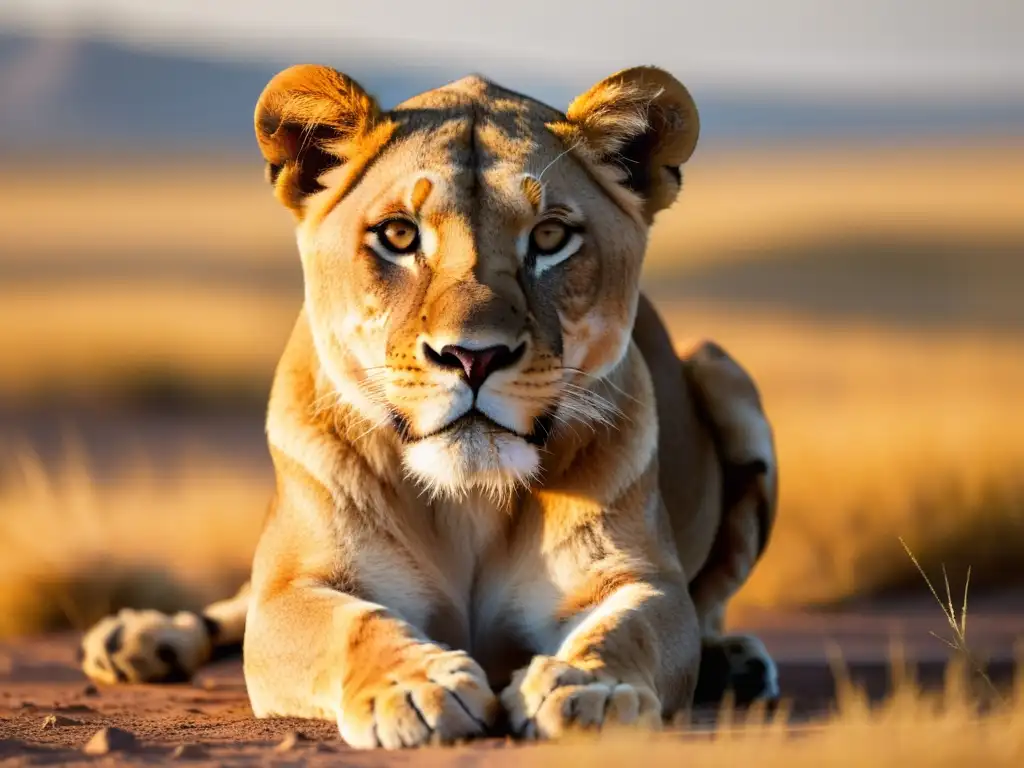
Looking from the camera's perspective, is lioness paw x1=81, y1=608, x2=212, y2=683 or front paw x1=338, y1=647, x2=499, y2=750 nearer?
front paw x1=338, y1=647, x2=499, y2=750

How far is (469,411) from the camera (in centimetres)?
422

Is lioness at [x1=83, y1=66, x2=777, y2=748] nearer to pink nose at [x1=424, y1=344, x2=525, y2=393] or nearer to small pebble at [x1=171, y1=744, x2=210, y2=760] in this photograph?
pink nose at [x1=424, y1=344, x2=525, y2=393]

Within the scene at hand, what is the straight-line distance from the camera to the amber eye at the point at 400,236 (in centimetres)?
451

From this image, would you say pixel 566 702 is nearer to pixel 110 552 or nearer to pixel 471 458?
pixel 471 458

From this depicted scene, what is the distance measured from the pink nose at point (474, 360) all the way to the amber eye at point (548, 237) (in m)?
0.45

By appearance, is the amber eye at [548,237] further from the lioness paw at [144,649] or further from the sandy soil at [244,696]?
the lioness paw at [144,649]

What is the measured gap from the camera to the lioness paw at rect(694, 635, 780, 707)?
5.46m

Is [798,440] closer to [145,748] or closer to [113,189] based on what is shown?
[145,748]

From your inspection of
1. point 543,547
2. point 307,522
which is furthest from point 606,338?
point 307,522

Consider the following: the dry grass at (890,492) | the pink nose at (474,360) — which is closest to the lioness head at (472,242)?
the pink nose at (474,360)

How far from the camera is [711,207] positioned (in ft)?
137

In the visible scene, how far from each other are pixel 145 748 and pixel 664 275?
24.8 meters

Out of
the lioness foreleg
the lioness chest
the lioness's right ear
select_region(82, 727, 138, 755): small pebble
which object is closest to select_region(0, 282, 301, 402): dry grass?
the lioness's right ear

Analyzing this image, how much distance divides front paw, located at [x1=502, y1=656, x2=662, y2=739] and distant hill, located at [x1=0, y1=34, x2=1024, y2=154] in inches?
2989
